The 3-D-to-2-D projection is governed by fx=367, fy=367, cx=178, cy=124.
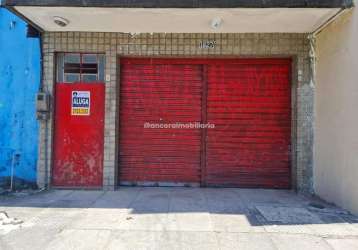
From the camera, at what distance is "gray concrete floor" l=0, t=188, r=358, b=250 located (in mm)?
4707

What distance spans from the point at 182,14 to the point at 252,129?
9.90 ft

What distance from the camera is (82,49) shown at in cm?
785

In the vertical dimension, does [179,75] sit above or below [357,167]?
above

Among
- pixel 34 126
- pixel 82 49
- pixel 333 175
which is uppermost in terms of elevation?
pixel 82 49

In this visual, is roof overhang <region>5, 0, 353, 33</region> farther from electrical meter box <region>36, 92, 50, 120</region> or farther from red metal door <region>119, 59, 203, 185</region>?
electrical meter box <region>36, 92, 50, 120</region>

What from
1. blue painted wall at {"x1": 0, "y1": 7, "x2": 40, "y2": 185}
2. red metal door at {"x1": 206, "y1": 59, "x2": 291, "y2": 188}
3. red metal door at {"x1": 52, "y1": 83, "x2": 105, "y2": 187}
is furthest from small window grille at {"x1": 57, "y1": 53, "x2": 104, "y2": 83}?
red metal door at {"x1": 206, "y1": 59, "x2": 291, "y2": 188}

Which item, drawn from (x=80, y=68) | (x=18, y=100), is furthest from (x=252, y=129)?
(x=18, y=100)

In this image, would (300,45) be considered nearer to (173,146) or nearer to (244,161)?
(244,161)

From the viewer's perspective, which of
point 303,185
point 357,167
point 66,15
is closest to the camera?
point 357,167

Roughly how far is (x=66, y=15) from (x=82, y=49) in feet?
4.22

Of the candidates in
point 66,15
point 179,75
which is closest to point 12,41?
point 66,15

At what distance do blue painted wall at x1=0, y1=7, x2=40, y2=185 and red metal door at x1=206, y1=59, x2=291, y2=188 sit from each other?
3.83 m

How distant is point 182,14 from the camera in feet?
21.1

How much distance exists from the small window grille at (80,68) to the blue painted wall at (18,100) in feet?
1.62
